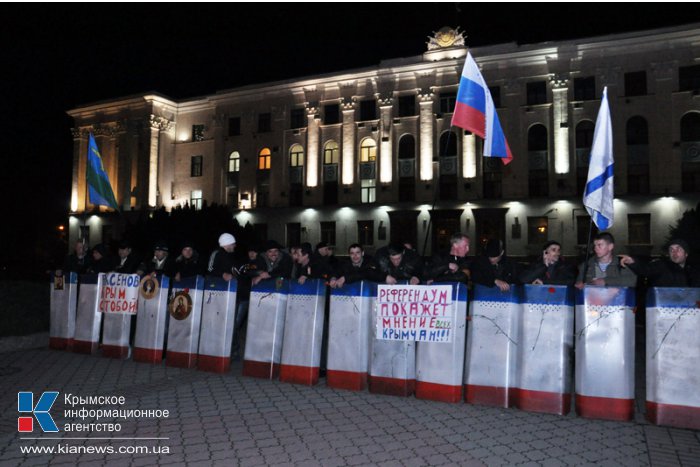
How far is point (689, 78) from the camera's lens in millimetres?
33594

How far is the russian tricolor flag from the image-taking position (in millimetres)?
8555

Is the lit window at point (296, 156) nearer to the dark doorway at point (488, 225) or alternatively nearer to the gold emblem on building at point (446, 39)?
the gold emblem on building at point (446, 39)

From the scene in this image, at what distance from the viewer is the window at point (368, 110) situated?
41.8 metres

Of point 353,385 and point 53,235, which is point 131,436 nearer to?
point 353,385

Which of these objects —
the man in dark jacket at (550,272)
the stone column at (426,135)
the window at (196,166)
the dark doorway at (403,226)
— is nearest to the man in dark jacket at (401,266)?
the man in dark jacket at (550,272)

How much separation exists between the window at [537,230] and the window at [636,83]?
1029cm

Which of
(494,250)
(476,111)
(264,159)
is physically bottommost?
(494,250)

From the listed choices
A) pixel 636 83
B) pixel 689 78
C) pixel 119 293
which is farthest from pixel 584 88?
pixel 119 293

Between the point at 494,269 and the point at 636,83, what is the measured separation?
113 feet

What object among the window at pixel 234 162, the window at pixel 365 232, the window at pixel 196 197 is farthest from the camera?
the window at pixel 196 197

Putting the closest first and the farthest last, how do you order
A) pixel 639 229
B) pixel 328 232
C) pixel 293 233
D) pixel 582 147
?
pixel 639 229, pixel 582 147, pixel 328 232, pixel 293 233

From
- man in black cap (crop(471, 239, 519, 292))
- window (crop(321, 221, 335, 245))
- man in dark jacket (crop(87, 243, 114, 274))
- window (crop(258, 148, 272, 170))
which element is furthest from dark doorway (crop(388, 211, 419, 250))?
man in black cap (crop(471, 239, 519, 292))

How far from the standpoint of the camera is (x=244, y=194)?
1826 inches
